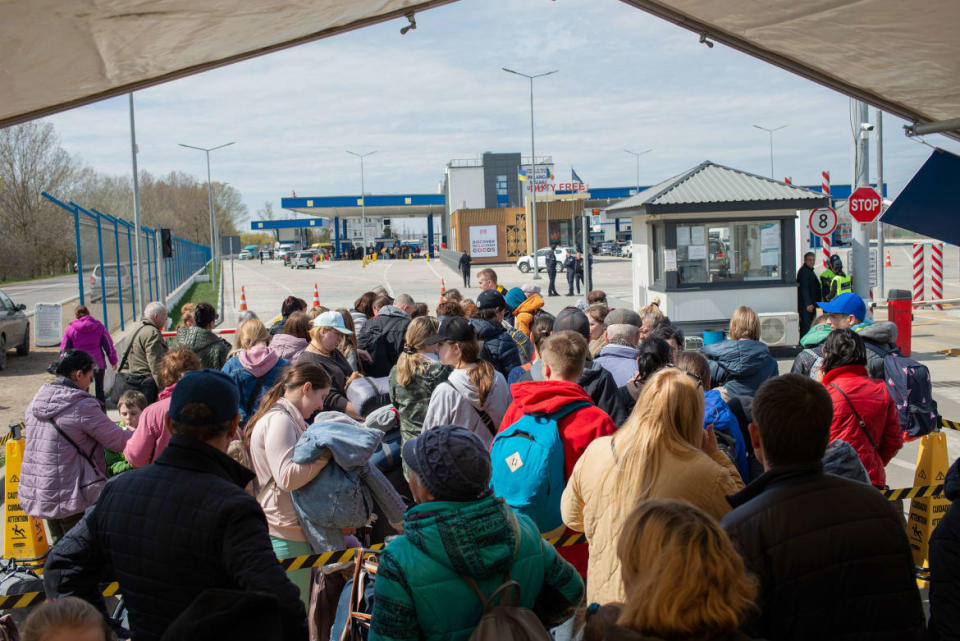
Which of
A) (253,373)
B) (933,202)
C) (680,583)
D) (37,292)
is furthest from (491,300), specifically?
(37,292)

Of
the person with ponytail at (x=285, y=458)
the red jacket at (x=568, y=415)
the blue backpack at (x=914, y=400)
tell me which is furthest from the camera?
the blue backpack at (x=914, y=400)

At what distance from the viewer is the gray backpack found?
7.72ft

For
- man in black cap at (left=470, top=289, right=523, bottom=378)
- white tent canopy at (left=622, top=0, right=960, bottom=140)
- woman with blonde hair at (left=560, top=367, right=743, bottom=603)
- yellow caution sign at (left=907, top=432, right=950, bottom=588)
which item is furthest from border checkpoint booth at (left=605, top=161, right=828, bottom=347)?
woman with blonde hair at (left=560, top=367, right=743, bottom=603)

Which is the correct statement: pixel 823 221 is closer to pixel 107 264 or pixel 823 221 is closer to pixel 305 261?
pixel 107 264

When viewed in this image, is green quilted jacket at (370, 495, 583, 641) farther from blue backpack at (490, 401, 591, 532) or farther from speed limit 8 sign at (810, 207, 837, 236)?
speed limit 8 sign at (810, 207, 837, 236)

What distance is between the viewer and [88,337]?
439 inches

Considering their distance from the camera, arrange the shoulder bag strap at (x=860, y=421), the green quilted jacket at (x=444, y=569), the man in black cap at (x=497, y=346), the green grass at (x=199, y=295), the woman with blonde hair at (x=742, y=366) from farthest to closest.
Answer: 1. the green grass at (x=199, y=295)
2. the man in black cap at (x=497, y=346)
3. the woman with blonde hair at (x=742, y=366)
4. the shoulder bag strap at (x=860, y=421)
5. the green quilted jacket at (x=444, y=569)

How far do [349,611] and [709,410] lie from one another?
239 centimetres

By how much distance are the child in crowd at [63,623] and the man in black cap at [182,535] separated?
0.73 ft

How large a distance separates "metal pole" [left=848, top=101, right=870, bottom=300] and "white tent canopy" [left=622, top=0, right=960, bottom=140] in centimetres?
965

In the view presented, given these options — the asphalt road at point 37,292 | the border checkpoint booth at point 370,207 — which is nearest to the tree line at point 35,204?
the asphalt road at point 37,292

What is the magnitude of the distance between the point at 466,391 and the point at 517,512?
2268 millimetres

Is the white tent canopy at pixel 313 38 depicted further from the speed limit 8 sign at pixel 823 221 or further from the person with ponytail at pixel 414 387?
the speed limit 8 sign at pixel 823 221

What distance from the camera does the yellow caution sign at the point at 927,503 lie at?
5453 millimetres
